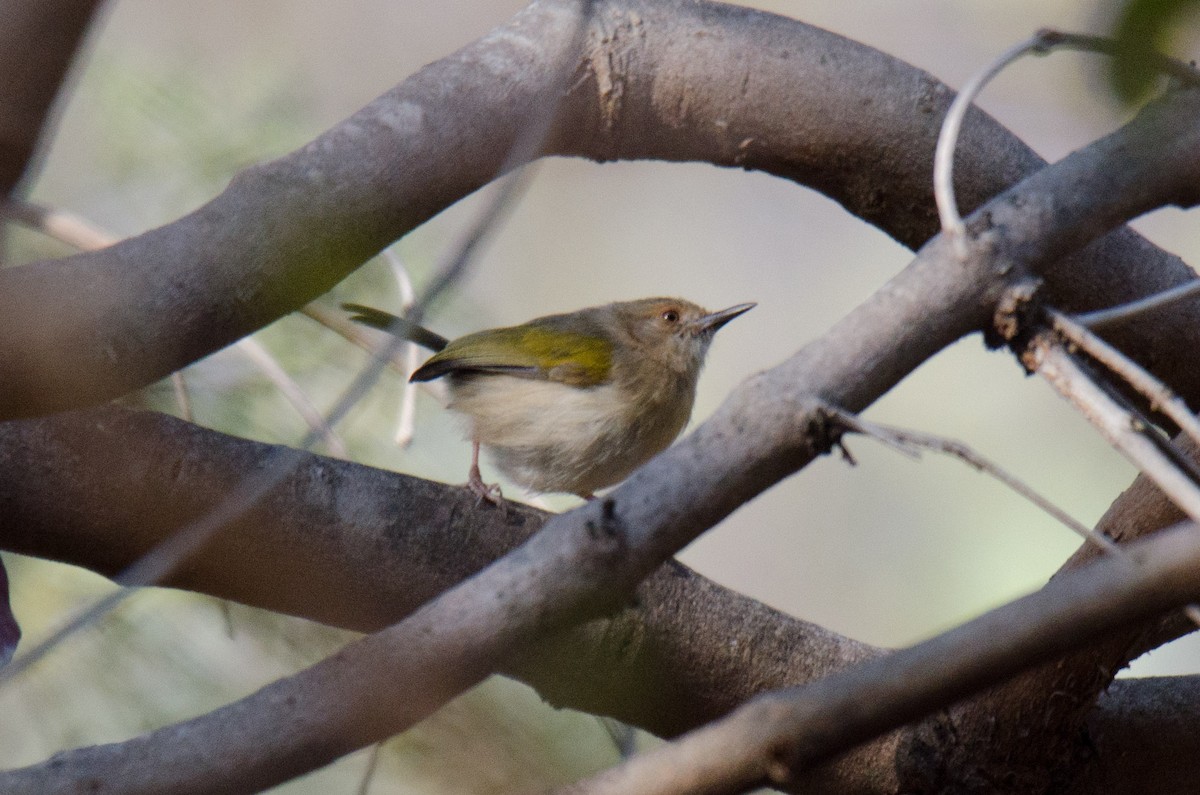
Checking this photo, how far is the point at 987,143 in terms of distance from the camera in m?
2.91

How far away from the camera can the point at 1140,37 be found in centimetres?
91

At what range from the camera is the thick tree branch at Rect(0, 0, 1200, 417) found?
1535mm

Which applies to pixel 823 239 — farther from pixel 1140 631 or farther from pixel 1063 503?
pixel 1140 631

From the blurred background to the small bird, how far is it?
0.25 metres

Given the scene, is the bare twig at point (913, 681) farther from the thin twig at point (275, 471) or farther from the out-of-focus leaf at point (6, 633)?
the out-of-focus leaf at point (6, 633)

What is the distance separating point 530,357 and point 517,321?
326 centimetres

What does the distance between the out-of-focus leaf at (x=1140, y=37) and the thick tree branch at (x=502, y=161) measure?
3.84 ft

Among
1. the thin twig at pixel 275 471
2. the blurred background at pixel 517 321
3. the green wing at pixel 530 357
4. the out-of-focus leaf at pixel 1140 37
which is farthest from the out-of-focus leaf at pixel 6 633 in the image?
the out-of-focus leaf at pixel 1140 37

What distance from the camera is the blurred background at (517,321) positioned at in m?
3.57

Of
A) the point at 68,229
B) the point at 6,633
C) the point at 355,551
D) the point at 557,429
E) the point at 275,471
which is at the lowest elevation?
the point at 557,429

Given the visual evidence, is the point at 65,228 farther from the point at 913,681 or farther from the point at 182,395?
the point at 913,681

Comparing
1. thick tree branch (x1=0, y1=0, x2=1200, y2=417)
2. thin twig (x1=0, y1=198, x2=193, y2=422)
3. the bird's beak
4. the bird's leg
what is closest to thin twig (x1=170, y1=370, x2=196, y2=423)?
thin twig (x1=0, y1=198, x2=193, y2=422)

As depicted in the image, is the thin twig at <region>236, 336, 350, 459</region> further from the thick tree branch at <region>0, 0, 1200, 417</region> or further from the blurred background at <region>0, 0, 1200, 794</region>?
the thick tree branch at <region>0, 0, 1200, 417</region>

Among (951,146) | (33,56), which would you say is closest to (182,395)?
(951,146)
